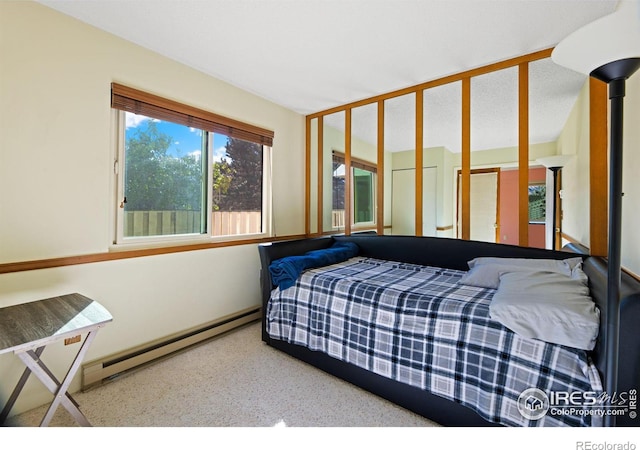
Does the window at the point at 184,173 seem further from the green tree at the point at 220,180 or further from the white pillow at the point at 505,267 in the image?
the white pillow at the point at 505,267

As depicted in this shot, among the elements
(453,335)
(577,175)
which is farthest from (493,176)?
(453,335)

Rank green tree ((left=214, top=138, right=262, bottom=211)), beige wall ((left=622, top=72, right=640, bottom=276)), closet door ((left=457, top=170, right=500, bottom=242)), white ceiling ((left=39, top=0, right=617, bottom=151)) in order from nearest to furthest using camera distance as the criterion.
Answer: beige wall ((left=622, top=72, right=640, bottom=276)) → white ceiling ((left=39, top=0, right=617, bottom=151)) → green tree ((left=214, top=138, right=262, bottom=211)) → closet door ((left=457, top=170, right=500, bottom=242))

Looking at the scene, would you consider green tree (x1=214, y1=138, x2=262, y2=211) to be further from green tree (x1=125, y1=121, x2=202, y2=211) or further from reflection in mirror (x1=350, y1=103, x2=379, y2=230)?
reflection in mirror (x1=350, y1=103, x2=379, y2=230)

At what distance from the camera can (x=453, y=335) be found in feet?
4.73

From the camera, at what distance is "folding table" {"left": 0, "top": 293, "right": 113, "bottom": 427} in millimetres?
1145

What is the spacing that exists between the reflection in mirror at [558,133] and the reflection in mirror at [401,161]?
119 centimetres

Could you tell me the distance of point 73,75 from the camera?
178 cm

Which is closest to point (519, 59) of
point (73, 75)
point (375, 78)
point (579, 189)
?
point (375, 78)

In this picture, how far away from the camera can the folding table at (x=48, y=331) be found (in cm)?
114

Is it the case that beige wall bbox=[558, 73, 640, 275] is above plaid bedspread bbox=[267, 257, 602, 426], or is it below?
above

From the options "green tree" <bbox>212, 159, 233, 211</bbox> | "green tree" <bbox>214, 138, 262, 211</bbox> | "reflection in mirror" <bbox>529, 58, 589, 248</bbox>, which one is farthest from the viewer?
"green tree" <bbox>214, 138, 262, 211</bbox>

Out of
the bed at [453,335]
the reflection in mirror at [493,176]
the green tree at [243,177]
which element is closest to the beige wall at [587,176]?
the bed at [453,335]

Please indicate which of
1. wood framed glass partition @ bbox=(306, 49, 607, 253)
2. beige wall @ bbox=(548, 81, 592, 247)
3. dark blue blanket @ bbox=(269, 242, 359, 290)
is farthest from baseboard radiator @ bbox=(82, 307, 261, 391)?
beige wall @ bbox=(548, 81, 592, 247)

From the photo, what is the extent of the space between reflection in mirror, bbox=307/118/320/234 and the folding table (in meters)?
2.43
